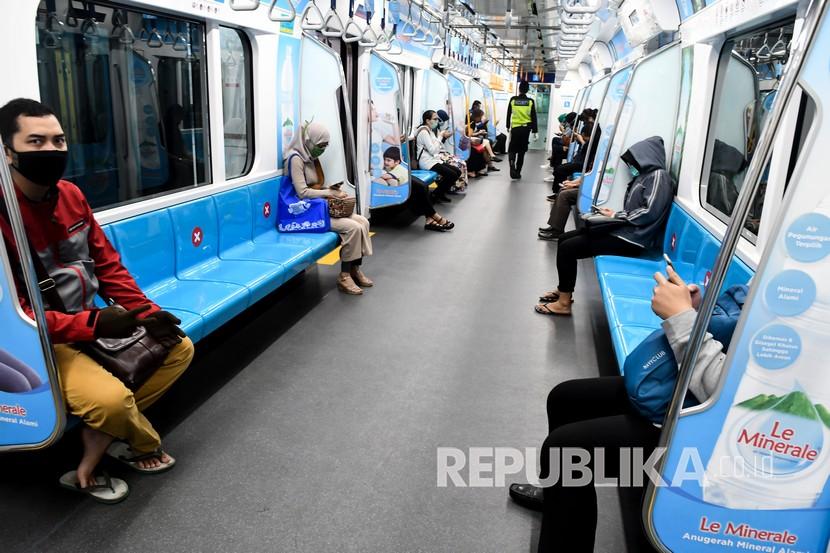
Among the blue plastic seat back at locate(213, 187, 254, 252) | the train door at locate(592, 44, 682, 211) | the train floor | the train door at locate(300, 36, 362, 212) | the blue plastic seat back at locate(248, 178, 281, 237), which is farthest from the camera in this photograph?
the train door at locate(300, 36, 362, 212)

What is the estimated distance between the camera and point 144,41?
12.3 ft

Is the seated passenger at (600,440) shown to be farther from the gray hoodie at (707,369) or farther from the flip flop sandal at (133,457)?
the flip flop sandal at (133,457)

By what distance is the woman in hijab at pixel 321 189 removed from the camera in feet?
16.1

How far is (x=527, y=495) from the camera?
248cm

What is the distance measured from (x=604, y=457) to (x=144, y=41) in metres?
3.47

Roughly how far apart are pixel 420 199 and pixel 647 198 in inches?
147

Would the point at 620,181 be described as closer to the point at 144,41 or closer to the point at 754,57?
the point at 754,57

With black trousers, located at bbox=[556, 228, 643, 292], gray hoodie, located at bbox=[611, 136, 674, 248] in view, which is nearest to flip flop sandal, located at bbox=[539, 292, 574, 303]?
black trousers, located at bbox=[556, 228, 643, 292]

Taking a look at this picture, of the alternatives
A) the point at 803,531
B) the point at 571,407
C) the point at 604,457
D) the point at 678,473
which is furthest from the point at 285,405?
the point at 803,531

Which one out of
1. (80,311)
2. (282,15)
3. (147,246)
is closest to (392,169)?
(282,15)

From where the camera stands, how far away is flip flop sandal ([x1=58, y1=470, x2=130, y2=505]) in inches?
92.7

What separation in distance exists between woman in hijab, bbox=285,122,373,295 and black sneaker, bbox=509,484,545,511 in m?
2.73

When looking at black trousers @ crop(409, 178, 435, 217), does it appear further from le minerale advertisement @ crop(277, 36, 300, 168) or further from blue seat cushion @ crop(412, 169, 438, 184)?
le minerale advertisement @ crop(277, 36, 300, 168)

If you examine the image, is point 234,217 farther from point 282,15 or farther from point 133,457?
point 133,457
